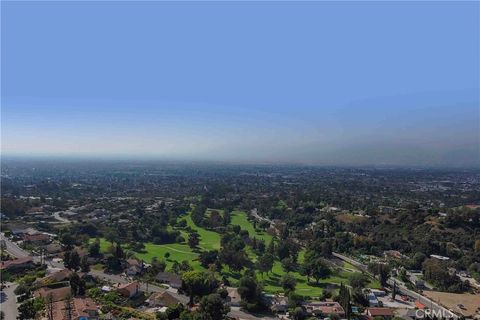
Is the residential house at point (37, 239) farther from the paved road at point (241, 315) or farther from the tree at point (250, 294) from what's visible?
the paved road at point (241, 315)

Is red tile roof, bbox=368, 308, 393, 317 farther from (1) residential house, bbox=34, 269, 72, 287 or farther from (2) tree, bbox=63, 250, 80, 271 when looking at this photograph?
(2) tree, bbox=63, 250, 80, 271

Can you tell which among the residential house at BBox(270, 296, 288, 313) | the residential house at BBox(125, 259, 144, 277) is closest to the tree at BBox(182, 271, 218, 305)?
the residential house at BBox(270, 296, 288, 313)

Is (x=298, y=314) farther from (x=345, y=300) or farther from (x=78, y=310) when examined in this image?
(x=78, y=310)

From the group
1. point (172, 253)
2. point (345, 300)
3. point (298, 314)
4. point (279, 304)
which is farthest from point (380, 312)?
point (172, 253)

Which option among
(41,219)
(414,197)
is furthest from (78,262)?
(414,197)

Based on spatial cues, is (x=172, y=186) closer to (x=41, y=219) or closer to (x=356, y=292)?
(x=41, y=219)
